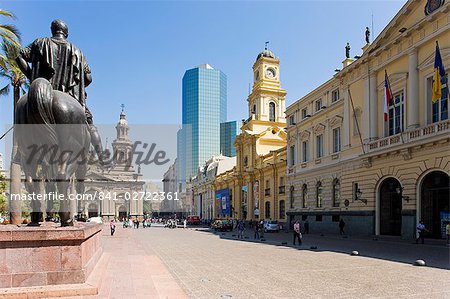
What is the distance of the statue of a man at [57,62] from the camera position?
7.30m

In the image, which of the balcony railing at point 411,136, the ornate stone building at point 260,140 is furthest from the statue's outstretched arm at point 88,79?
the ornate stone building at point 260,140

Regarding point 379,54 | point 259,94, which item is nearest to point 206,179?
point 259,94

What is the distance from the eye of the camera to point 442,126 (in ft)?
73.3

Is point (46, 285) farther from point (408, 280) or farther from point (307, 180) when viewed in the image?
point (307, 180)

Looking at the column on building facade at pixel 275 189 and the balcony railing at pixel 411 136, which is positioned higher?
the balcony railing at pixel 411 136

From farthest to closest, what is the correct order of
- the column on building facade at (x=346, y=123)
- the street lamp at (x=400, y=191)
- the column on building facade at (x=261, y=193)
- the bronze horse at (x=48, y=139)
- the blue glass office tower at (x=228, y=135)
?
the blue glass office tower at (x=228, y=135)
the column on building facade at (x=261, y=193)
the column on building facade at (x=346, y=123)
the street lamp at (x=400, y=191)
the bronze horse at (x=48, y=139)

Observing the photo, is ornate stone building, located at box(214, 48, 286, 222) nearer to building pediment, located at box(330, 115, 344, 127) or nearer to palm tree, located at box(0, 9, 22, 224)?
building pediment, located at box(330, 115, 344, 127)

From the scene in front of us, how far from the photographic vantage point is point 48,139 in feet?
22.0

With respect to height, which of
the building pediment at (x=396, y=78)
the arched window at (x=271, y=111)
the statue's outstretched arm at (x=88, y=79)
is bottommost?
the statue's outstretched arm at (x=88, y=79)

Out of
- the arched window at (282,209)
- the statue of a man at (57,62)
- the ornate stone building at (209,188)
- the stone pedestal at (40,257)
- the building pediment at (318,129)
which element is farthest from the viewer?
the ornate stone building at (209,188)

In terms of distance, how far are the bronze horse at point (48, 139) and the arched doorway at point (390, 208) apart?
→ 25118 millimetres

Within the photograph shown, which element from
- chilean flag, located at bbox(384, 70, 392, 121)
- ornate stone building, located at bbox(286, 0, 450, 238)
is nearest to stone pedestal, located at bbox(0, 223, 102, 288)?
ornate stone building, located at bbox(286, 0, 450, 238)

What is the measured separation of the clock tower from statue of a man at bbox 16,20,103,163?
5621 centimetres

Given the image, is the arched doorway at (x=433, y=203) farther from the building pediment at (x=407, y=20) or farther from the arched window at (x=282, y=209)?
the arched window at (x=282, y=209)
